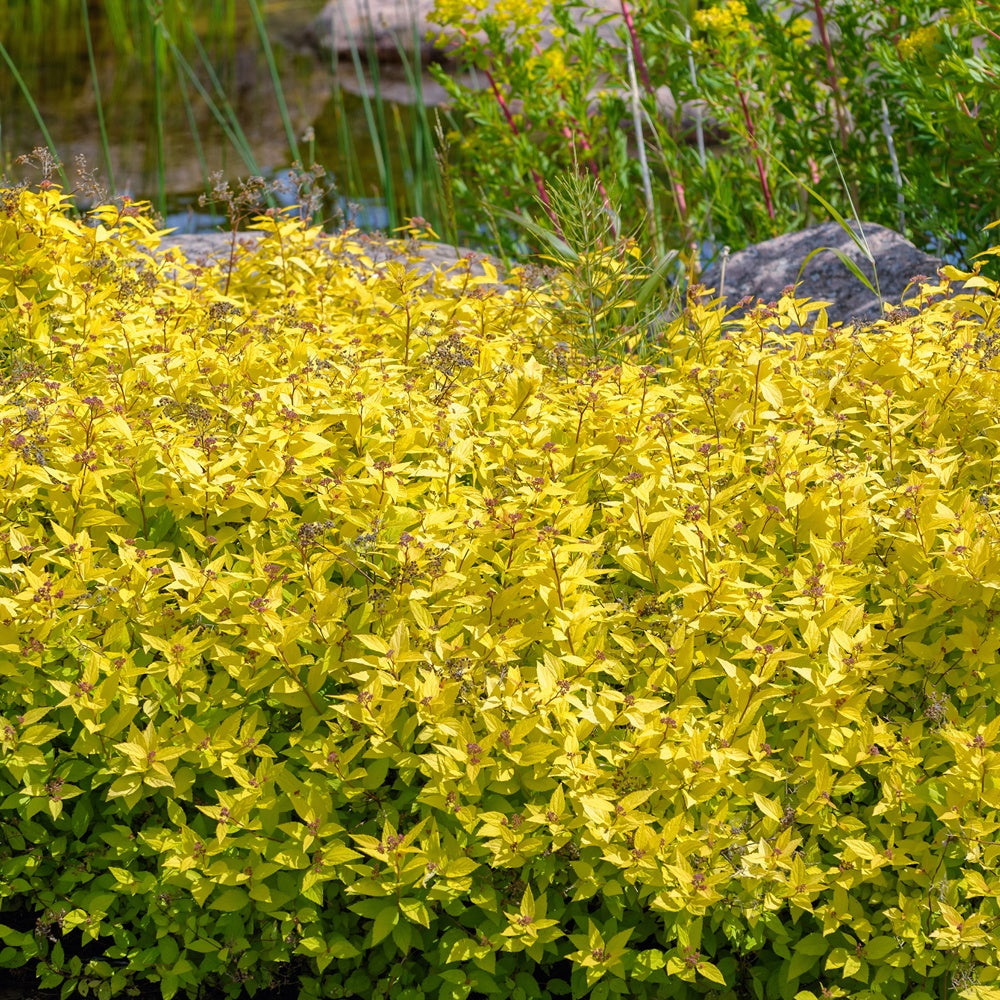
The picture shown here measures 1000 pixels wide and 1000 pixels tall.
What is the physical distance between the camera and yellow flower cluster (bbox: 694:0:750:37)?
423 cm

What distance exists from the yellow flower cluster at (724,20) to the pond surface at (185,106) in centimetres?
241

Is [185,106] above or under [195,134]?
under

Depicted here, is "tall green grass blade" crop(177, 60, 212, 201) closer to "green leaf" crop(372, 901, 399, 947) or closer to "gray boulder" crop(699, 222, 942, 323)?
"gray boulder" crop(699, 222, 942, 323)

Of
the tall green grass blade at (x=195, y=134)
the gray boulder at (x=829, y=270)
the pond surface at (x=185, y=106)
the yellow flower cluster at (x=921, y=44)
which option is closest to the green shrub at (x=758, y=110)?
the yellow flower cluster at (x=921, y=44)

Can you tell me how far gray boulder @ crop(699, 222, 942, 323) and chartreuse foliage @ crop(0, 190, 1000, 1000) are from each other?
174 cm

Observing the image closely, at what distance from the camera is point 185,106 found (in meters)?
8.75

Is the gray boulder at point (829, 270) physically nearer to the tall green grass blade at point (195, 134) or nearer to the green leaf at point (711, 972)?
the tall green grass blade at point (195, 134)

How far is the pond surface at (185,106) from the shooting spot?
26.0 ft

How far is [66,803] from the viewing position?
2070mm

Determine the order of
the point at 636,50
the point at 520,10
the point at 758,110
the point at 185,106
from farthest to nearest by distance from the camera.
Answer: the point at 185,106, the point at 758,110, the point at 636,50, the point at 520,10

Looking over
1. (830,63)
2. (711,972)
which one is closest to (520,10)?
(830,63)

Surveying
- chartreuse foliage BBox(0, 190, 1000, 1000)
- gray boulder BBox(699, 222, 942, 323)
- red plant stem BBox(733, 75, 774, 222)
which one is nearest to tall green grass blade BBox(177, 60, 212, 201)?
chartreuse foliage BBox(0, 190, 1000, 1000)

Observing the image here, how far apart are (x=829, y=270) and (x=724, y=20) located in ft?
3.34

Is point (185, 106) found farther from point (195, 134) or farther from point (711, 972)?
point (711, 972)
